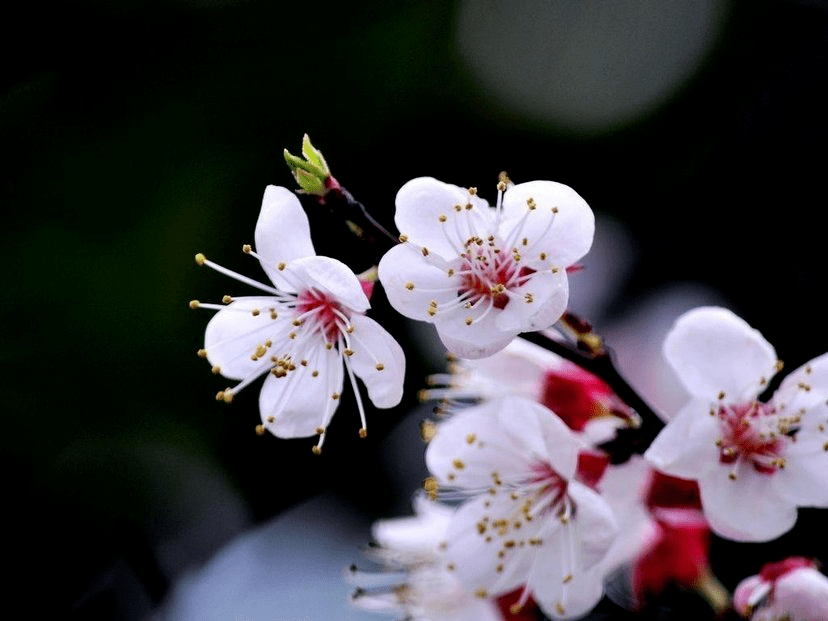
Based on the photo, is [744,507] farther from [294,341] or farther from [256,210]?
[256,210]

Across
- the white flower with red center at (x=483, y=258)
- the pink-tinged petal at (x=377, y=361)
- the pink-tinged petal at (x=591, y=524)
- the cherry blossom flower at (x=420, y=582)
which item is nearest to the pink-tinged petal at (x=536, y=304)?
the white flower with red center at (x=483, y=258)

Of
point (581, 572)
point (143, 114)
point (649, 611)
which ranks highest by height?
point (143, 114)

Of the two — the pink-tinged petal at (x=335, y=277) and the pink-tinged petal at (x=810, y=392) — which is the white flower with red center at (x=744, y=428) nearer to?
the pink-tinged petal at (x=810, y=392)

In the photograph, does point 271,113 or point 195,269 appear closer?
point 195,269

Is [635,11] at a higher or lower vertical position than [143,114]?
lower

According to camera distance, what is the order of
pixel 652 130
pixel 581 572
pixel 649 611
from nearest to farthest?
pixel 581 572
pixel 649 611
pixel 652 130

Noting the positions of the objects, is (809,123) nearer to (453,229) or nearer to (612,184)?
(612,184)

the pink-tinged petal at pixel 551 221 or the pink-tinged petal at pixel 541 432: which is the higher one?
the pink-tinged petal at pixel 551 221

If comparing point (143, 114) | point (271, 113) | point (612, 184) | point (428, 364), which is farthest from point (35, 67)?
point (612, 184)

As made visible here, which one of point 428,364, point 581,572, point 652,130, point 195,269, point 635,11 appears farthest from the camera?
point 635,11
